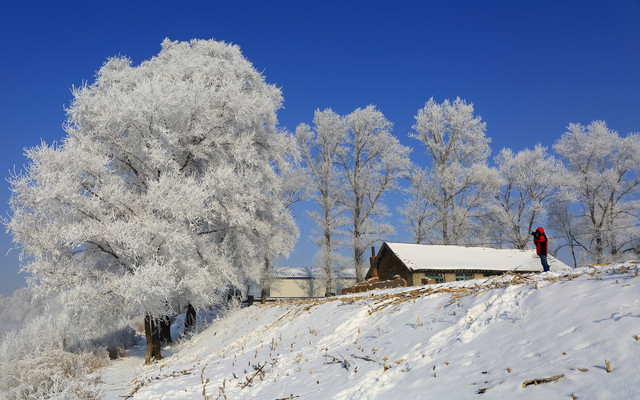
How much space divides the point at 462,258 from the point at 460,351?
23.9 metres

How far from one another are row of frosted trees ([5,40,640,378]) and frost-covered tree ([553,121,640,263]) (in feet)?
0.44

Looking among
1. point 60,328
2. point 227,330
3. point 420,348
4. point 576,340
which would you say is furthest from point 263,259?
point 576,340

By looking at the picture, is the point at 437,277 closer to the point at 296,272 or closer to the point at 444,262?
the point at 444,262

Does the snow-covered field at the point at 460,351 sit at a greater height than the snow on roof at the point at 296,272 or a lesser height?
lesser

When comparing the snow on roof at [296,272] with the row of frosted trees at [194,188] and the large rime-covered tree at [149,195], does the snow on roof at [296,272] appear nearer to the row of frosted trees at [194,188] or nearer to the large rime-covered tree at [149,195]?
the row of frosted trees at [194,188]

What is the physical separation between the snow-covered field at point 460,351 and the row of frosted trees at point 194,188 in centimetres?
552

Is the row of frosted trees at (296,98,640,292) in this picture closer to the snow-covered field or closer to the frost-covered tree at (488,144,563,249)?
the frost-covered tree at (488,144,563,249)

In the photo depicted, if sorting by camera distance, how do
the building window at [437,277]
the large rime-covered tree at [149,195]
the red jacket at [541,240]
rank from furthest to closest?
1. the building window at [437,277]
2. the large rime-covered tree at [149,195]
3. the red jacket at [541,240]

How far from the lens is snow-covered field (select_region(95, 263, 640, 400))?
3.45 meters

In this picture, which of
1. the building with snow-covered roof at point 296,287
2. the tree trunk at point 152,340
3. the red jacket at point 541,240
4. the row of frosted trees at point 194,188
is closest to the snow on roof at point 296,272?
the building with snow-covered roof at point 296,287

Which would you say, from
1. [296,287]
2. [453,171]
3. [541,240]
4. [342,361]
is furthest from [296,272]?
[342,361]

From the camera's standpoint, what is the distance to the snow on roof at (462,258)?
84.3 ft

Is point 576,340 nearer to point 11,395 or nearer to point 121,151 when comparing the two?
point 11,395

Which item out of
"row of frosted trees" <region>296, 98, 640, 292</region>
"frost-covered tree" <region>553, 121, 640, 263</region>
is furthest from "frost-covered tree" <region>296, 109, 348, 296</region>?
"frost-covered tree" <region>553, 121, 640, 263</region>
